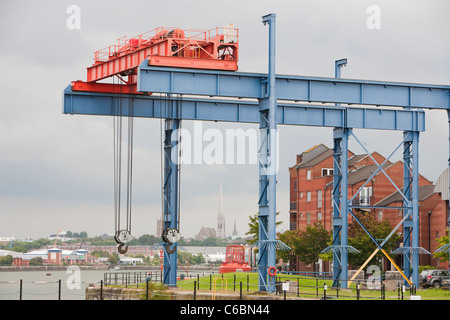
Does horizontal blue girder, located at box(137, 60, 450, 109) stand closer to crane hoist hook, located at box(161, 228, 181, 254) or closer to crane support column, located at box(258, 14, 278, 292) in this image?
crane support column, located at box(258, 14, 278, 292)

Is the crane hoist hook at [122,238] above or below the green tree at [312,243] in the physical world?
above

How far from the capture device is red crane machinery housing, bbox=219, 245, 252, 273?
70.2 metres

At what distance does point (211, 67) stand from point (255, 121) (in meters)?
8.24

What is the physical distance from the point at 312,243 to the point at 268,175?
4094 cm

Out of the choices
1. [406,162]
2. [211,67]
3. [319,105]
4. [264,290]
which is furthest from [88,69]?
[406,162]

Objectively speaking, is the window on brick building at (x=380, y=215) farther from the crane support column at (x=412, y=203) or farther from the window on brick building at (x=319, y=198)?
the crane support column at (x=412, y=203)

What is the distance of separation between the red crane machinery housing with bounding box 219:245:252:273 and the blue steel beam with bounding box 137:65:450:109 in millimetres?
29449

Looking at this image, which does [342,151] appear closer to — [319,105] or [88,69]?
[319,105]

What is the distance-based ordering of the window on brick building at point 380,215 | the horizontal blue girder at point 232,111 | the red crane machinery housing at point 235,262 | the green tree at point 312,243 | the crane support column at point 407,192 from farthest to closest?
the window on brick building at point 380,215 → the green tree at point 312,243 → the red crane machinery housing at point 235,262 → the crane support column at point 407,192 → the horizontal blue girder at point 232,111

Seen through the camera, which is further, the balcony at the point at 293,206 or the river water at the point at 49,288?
the balcony at the point at 293,206

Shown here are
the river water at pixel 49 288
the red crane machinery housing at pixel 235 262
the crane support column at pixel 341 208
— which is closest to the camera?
the river water at pixel 49 288

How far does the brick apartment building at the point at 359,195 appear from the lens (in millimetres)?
75250

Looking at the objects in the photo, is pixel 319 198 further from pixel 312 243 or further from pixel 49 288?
pixel 49 288

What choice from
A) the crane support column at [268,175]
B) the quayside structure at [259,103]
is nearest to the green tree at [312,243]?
the quayside structure at [259,103]
